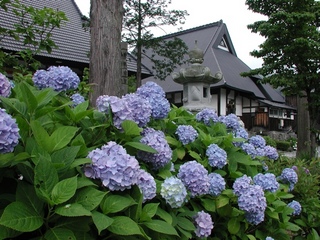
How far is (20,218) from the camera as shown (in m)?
0.81

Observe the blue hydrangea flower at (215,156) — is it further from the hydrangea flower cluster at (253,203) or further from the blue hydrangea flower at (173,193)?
the blue hydrangea flower at (173,193)

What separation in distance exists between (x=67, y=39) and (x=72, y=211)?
12.0m

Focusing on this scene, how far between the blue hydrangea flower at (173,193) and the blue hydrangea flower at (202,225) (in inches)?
9.3

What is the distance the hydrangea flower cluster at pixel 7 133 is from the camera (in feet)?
2.58

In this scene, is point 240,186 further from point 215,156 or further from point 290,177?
point 290,177

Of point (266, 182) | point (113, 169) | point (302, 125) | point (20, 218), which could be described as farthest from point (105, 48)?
point (302, 125)

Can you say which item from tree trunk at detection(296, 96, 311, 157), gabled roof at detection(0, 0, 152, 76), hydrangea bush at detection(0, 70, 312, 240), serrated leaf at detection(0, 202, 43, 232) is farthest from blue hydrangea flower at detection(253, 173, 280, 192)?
tree trunk at detection(296, 96, 311, 157)

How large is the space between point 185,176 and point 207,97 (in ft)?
19.4

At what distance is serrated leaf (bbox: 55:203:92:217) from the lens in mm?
798

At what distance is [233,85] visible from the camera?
65.4ft

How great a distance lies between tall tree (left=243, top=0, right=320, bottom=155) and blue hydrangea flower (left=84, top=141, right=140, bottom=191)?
8132 mm

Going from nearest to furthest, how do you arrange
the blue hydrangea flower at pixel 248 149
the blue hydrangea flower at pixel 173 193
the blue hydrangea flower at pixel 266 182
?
the blue hydrangea flower at pixel 173 193
the blue hydrangea flower at pixel 266 182
the blue hydrangea flower at pixel 248 149

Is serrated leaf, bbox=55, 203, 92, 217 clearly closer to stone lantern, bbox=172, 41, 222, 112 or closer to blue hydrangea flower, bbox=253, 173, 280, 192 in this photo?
blue hydrangea flower, bbox=253, 173, 280, 192

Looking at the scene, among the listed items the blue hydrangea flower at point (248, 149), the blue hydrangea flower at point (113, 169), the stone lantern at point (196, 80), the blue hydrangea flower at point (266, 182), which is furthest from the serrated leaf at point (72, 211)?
the stone lantern at point (196, 80)
